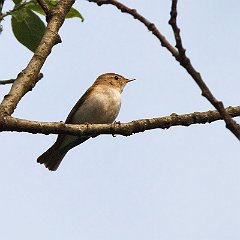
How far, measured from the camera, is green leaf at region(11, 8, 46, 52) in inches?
199

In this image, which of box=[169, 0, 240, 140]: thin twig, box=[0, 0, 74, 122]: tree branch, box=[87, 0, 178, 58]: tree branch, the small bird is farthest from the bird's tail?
box=[169, 0, 240, 140]: thin twig

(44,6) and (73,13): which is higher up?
(73,13)

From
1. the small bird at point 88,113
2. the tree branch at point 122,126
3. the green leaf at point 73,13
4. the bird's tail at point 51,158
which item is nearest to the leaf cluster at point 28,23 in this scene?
the green leaf at point 73,13

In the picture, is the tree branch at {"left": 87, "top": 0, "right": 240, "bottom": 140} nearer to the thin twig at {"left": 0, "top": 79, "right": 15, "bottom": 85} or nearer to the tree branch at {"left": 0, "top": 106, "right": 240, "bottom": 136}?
the tree branch at {"left": 0, "top": 106, "right": 240, "bottom": 136}

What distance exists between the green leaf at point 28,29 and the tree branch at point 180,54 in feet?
8.50

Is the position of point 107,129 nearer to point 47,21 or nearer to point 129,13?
point 47,21

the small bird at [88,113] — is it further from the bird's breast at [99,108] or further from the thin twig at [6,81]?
the thin twig at [6,81]

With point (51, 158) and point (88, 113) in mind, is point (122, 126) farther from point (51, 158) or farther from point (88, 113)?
point (51, 158)

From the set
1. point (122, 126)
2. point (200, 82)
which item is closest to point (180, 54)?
point (200, 82)

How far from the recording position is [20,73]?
4.68m

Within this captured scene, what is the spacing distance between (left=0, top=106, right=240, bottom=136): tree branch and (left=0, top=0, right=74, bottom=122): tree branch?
149 mm

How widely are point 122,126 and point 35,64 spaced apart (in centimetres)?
86

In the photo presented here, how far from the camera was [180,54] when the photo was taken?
7.50 ft

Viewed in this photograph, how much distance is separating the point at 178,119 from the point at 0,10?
1513 mm
